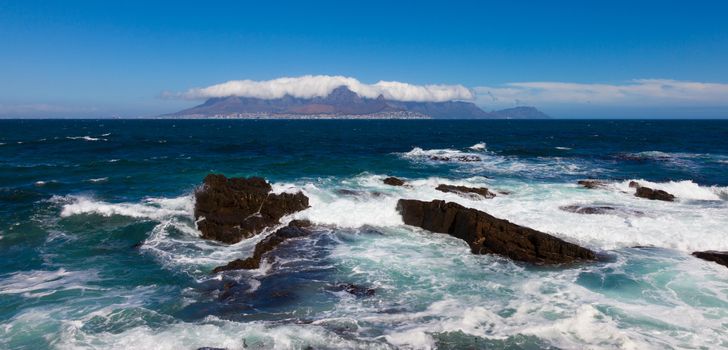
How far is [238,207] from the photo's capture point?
24688mm

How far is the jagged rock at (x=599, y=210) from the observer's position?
25141mm

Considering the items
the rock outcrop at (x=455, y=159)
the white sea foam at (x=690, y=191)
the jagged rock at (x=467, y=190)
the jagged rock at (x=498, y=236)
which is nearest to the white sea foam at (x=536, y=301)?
the jagged rock at (x=498, y=236)

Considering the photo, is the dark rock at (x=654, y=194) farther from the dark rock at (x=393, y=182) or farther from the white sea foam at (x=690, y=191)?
the dark rock at (x=393, y=182)

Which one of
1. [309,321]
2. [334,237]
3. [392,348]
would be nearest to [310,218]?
[334,237]

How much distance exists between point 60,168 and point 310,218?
107ft

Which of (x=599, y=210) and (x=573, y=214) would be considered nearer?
(x=573, y=214)

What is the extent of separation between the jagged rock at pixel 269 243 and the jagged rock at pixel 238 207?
5.39ft

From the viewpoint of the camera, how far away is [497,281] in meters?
16.4

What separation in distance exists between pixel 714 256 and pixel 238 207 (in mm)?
21841

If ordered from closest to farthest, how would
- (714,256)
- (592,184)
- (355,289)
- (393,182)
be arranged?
(355,289) → (714,256) → (592,184) → (393,182)

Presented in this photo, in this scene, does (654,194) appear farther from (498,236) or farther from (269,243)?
(269,243)

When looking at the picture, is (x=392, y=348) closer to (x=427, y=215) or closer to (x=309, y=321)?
(x=309, y=321)

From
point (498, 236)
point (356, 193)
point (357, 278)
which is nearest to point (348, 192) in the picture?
point (356, 193)

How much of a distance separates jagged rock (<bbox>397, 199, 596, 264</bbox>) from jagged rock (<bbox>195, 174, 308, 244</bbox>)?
303 inches
